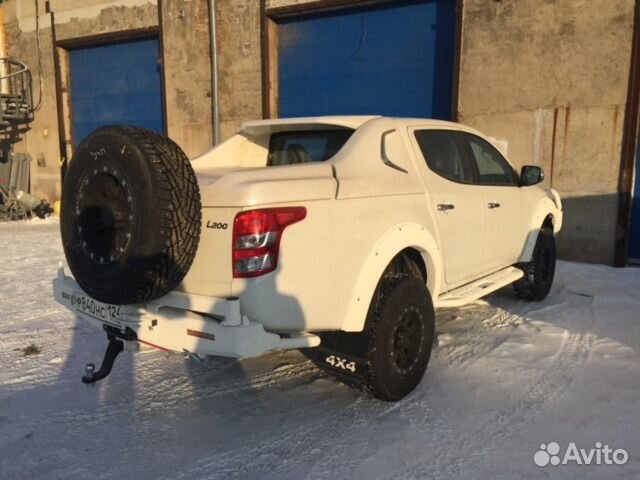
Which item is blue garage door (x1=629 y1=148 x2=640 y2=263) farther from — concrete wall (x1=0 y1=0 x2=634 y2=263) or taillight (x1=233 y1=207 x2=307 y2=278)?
taillight (x1=233 y1=207 x2=307 y2=278)

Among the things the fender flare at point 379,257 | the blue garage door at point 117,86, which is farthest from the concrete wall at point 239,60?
the fender flare at point 379,257

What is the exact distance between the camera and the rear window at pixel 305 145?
397cm

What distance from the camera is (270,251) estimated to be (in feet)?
8.75

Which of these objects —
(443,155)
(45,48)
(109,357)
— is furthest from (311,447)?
(45,48)

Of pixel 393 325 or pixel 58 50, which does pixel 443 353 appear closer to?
pixel 393 325

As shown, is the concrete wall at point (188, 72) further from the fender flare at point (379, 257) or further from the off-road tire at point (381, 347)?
the off-road tire at point (381, 347)

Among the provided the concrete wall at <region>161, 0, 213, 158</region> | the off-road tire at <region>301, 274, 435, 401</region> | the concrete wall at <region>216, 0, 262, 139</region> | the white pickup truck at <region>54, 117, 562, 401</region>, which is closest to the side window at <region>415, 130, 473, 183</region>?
the white pickup truck at <region>54, 117, 562, 401</region>

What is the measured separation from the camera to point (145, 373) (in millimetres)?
3895

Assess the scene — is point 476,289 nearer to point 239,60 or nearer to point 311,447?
→ point 311,447

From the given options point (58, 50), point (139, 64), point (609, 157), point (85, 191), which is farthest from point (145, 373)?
point (58, 50)

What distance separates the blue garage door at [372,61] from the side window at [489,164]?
170 inches

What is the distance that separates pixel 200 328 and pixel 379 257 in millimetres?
1098

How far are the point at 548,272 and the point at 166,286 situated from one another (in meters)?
4.48

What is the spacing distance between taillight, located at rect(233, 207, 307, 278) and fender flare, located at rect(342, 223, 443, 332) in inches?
23.1
